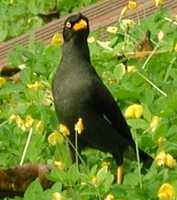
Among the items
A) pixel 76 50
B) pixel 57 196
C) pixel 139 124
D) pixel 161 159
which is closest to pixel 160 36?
pixel 76 50

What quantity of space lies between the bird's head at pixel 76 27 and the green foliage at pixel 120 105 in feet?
1.65

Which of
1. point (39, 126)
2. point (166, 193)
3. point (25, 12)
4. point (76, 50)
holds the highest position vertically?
point (76, 50)

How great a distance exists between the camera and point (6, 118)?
727cm

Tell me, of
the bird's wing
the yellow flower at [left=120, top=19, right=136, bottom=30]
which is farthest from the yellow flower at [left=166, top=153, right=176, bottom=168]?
the yellow flower at [left=120, top=19, right=136, bottom=30]

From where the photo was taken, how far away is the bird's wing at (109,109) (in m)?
6.50

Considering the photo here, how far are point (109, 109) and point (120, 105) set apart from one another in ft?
1.84

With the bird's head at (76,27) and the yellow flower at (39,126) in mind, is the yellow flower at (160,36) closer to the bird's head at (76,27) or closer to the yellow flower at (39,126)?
the bird's head at (76,27)

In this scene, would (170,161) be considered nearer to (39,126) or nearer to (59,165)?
(59,165)

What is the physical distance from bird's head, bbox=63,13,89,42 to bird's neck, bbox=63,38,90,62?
2 centimetres

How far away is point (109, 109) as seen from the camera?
6566mm

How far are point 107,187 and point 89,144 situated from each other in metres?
0.96

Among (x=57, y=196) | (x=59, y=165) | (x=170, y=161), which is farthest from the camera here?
(x=59, y=165)

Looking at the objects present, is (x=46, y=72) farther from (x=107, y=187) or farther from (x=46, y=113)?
(x=107, y=187)

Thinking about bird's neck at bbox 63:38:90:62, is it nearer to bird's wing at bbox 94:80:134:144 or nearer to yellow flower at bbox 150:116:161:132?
bird's wing at bbox 94:80:134:144
